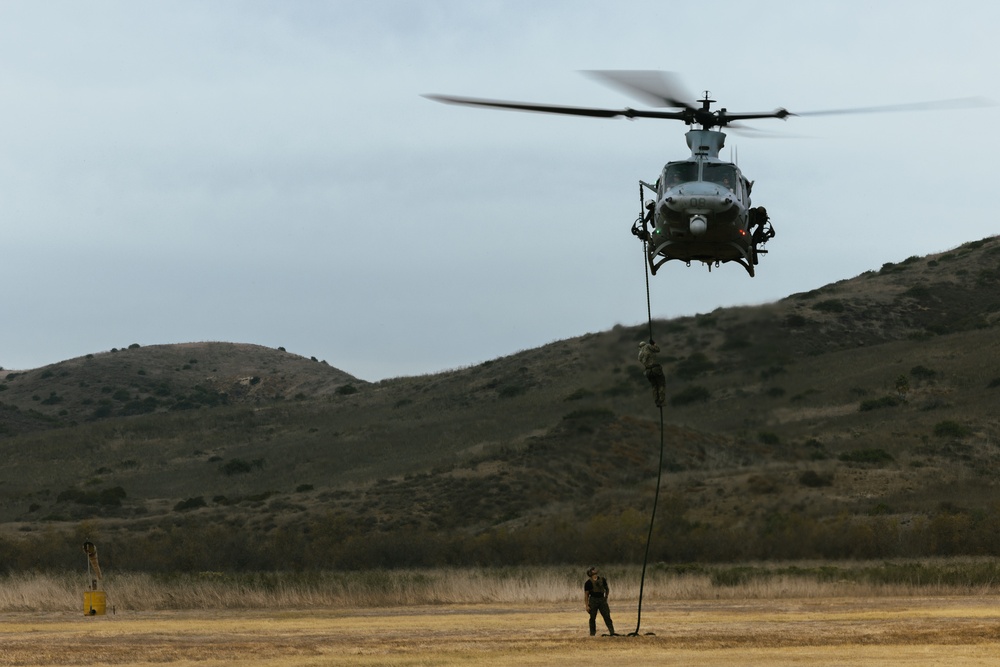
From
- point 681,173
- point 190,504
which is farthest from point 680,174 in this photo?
point 190,504

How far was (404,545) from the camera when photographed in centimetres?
5941

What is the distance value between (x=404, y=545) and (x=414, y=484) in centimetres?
1700

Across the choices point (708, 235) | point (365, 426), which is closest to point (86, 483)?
point (365, 426)

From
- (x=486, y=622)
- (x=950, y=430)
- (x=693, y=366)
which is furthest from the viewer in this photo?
(x=950, y=430)

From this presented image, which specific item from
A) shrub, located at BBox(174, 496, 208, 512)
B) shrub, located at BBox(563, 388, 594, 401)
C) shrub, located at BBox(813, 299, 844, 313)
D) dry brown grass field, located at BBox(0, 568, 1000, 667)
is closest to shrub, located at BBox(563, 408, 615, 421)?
shrub, located at BBox(563, 388, 594, 401)

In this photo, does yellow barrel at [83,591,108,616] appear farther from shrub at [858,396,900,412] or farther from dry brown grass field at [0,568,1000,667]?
shrub at [858,396,900,412]

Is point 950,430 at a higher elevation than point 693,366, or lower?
lower

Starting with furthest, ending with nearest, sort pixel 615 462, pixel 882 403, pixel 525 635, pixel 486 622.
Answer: pixel 882 403 < pixel 615 462 < pixel 486 622 < pixel 525 635

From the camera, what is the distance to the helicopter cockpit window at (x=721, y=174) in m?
26.1

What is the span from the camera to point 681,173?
86.8 ft

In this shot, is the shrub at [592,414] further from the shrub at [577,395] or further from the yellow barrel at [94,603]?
the yellow barrel at [94,603]

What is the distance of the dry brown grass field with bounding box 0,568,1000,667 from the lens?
28922 millimetres

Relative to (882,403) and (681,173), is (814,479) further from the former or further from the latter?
(681,173)

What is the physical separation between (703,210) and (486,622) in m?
16.1
